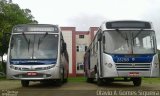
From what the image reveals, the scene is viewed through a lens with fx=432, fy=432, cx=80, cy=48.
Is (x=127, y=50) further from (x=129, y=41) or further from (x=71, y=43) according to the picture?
(x=71, y=43)

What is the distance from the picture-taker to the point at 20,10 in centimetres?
6762

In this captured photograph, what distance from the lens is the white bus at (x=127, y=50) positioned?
21109 millimetres

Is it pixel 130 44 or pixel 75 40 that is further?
pixel 75 40

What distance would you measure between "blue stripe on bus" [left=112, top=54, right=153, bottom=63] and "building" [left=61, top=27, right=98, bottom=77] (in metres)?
55.8

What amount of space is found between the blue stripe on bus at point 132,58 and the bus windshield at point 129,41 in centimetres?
22

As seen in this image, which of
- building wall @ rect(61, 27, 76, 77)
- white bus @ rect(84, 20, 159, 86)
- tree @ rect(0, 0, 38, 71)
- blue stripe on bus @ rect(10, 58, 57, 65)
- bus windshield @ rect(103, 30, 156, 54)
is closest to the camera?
white bus @ rect(84, 20, 159, 86)

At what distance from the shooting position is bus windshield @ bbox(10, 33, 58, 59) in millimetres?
22344

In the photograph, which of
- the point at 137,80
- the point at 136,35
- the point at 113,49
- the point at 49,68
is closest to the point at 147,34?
the point at 136,35

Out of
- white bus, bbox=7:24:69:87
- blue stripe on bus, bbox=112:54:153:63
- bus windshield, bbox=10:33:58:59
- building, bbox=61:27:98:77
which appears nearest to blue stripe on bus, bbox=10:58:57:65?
white bus, bbox=7:24:69:87

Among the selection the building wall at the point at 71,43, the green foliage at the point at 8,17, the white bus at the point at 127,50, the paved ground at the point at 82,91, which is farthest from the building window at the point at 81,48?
the white bus at the point at 127,50

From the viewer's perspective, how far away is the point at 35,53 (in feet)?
73.6

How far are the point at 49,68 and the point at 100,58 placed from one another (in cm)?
266

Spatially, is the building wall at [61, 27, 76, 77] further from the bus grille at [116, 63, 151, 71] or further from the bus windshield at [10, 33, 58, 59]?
the bus grille at [116, 63, 151, 71]

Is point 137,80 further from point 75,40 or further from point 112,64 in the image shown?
point 75,40
